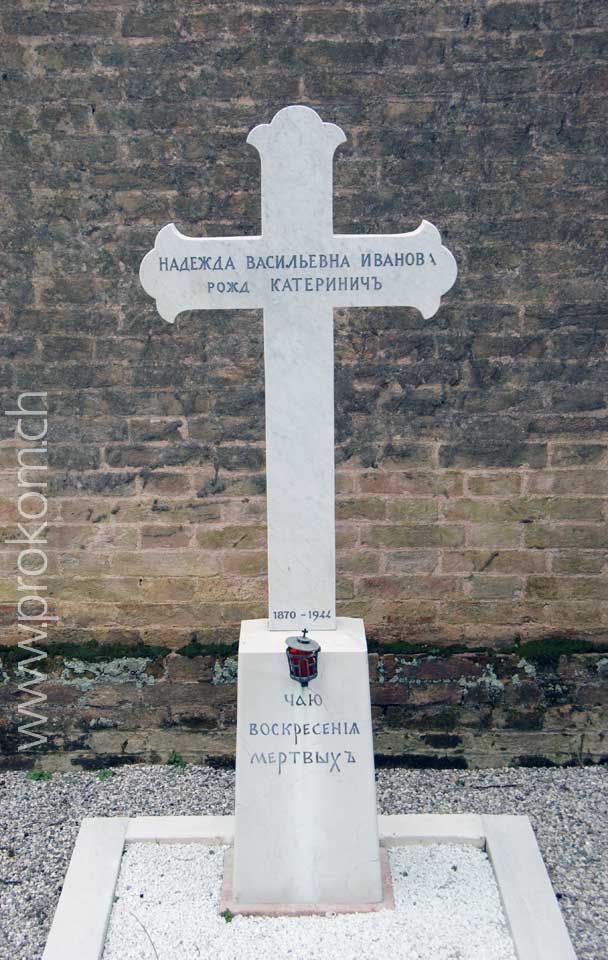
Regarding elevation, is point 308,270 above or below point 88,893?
above

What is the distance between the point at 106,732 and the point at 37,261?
2.14 meters

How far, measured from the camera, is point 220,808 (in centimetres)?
407

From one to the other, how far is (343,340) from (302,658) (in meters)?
1.59

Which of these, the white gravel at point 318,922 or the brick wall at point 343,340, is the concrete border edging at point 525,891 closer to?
the white gravel at point 318,922

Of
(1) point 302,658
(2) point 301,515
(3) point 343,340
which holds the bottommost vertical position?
(1) point 302,658

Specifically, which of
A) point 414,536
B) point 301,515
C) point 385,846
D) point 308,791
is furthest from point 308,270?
point 385,846

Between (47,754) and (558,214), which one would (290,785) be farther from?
(558,214)

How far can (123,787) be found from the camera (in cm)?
425

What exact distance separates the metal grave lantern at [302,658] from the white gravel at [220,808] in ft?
4.09

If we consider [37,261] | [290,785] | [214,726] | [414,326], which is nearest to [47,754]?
[214,726]

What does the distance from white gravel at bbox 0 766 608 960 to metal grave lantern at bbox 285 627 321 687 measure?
125cm

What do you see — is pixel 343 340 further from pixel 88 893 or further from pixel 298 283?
pixel 88 893

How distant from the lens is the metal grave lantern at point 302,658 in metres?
3.05

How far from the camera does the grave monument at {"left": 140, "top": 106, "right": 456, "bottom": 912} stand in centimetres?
309
